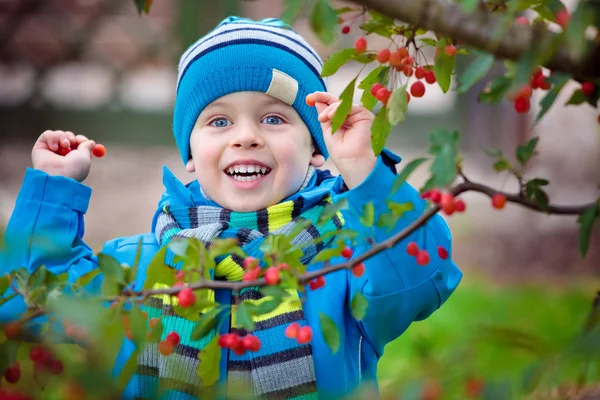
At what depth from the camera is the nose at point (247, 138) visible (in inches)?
70.9

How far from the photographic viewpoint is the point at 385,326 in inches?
68.1

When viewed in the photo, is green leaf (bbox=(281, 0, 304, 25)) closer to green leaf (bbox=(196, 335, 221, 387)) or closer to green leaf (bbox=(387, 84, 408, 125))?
green leaf (bbox=(387, 84, 408, 125))

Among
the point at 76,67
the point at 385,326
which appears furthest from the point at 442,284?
the point at 76,67

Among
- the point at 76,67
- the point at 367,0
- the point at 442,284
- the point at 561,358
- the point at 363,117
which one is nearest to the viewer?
the point at 561,358

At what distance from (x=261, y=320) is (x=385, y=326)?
0.25m

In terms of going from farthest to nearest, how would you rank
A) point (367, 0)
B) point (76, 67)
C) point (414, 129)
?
point (76, 67) → point (414, 129) → point (367, 0)

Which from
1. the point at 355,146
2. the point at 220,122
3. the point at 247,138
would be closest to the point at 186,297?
the point at 355,146

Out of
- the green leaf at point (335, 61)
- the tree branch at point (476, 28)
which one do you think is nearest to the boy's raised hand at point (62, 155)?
the green leaf at point (335, 61)

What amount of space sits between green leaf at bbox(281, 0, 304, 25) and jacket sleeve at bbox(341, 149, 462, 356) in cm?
56

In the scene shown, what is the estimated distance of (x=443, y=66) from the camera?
4.04 feet

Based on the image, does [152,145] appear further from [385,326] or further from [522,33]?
[522,33]

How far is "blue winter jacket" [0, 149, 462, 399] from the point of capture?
5.15 feet

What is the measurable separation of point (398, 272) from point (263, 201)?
14.4 inches

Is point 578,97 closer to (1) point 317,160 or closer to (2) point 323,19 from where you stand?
(2) point 323,19
